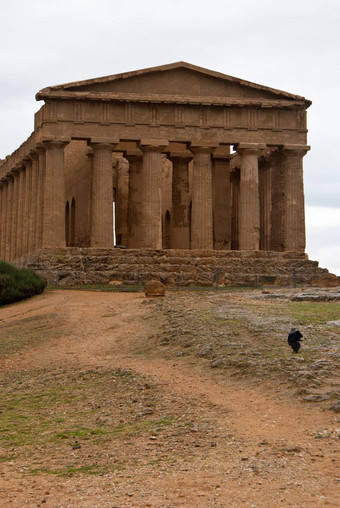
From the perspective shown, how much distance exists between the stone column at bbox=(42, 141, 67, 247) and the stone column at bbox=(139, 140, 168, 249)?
4.04m

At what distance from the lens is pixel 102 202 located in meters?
39.1

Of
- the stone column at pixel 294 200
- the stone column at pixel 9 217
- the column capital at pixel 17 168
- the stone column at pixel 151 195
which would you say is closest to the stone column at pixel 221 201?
the stone column at pixel 294 200

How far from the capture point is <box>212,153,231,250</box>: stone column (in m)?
43.9

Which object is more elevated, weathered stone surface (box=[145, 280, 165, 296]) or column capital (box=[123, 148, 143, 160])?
column capital (box=[123, 148, 143, 160])

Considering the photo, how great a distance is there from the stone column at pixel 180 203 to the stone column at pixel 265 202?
13.6 ft

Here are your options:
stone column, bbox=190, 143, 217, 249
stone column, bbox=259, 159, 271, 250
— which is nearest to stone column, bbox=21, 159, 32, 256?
stone column, bbox=190, 143, 217, 249

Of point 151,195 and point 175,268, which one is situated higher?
point 151,195

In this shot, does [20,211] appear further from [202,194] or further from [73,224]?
[202,194]

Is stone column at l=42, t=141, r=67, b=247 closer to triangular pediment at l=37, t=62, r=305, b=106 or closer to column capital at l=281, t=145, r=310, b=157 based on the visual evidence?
triangular pediment at l=37, t=62, r=305, b=106

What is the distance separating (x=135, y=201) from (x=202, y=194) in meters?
5.43

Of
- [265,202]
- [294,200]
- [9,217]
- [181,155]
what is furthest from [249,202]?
[9,217]

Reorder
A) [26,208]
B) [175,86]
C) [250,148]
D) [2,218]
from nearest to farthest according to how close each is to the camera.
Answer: [175,86] < [250,148] < [26,208] < [2,218]

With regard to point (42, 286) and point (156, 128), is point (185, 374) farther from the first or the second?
point (156, 128)

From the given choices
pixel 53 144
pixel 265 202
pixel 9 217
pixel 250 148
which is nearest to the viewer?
pixel 53 144
